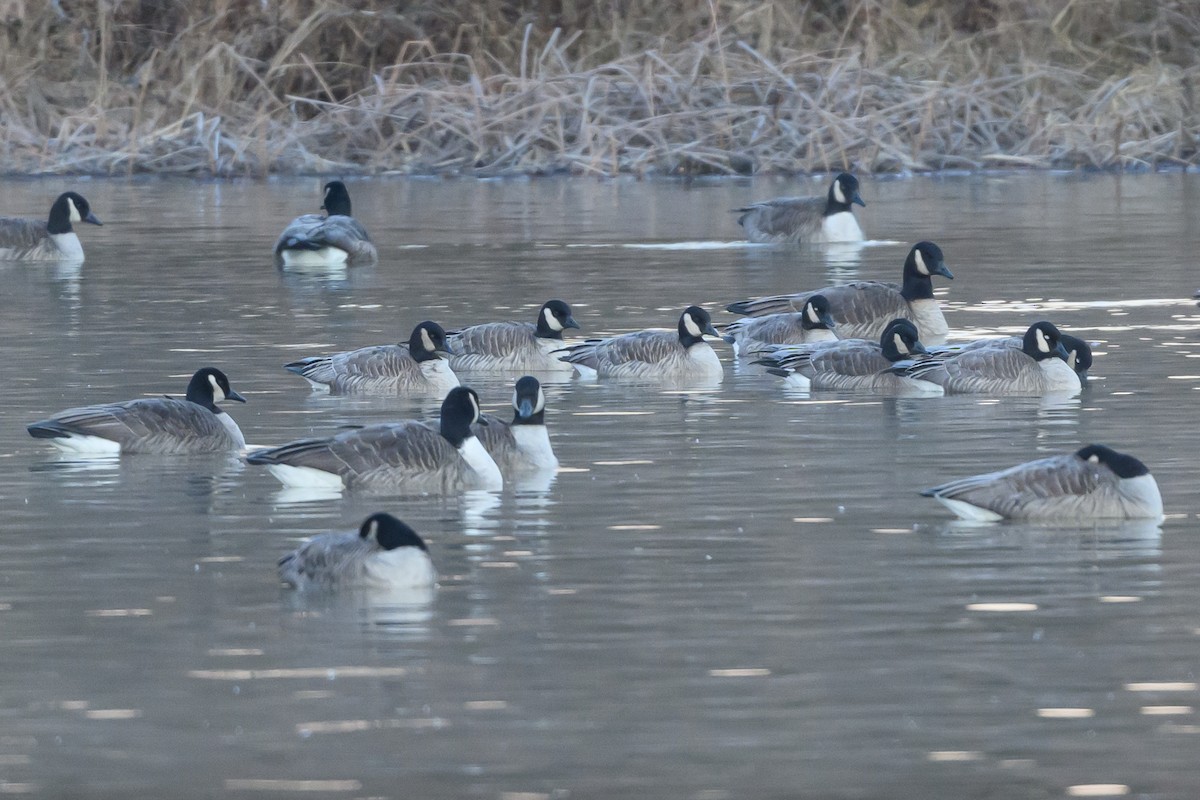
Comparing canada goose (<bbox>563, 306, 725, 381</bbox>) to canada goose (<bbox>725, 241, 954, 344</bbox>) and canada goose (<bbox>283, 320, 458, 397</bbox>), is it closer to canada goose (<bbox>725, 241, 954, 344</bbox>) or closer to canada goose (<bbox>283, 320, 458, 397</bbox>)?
canada goose (<bbox>283, 320, 458, 397</bbox>)

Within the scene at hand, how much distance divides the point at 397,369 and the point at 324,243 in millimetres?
9123

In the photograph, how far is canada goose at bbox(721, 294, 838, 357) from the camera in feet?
61.1

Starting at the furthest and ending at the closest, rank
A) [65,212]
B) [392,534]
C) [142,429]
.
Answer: [65,212] → [142,429] → [392,534]

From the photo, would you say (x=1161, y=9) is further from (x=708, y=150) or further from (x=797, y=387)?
(x=797, y=387)

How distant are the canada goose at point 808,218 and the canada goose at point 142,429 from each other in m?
14.8

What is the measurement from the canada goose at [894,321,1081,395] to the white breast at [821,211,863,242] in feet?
38.2

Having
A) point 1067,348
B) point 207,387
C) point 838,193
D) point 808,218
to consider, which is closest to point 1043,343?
point 1067,348

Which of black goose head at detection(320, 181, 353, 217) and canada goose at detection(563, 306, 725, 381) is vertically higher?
black goose head at detection(320, 181, 353, 217)

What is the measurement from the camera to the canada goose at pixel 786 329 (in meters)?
18.6

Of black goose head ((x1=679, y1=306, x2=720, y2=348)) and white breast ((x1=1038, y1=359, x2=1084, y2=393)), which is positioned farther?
black goose head ((x1=679, y1=306, x2=720, y2=348))

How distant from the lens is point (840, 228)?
28.4 meters

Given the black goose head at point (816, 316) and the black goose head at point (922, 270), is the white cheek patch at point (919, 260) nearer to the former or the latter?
the black goose head at point (922, 270)

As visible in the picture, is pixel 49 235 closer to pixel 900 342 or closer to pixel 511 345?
pixel 511 345

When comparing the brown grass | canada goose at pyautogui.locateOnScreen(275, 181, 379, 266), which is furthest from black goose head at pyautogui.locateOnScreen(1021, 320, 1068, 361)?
the brown grass
